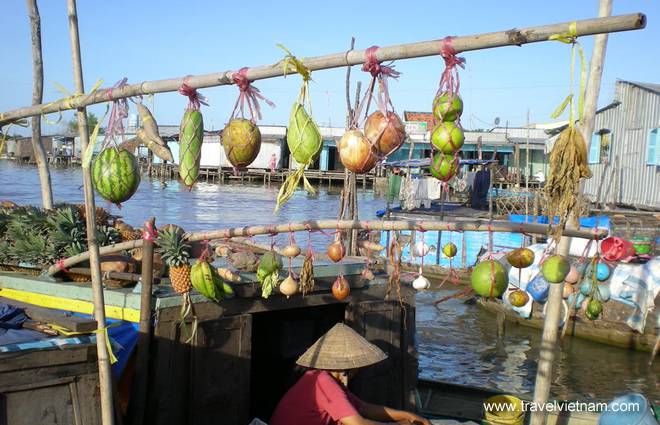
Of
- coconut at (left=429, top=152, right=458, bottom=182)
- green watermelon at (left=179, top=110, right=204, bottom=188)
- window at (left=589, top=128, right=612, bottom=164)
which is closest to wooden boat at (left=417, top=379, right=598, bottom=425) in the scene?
coconut at (left=429, top=152, right=458, bottom=182)

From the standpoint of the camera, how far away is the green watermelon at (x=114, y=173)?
3154 millimetres

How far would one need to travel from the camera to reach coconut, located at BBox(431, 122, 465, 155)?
2.69 meters

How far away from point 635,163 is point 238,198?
22.8m

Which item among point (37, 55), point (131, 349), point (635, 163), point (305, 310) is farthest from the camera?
point (635, 163)

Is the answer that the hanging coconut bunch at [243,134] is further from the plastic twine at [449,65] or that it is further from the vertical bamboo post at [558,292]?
the vertical bamboo post at [558,292]

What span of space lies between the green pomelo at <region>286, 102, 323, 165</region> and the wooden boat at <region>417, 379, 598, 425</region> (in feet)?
13.8

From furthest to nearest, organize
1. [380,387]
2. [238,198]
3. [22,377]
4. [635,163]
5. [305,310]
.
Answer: [238,198] < [635,163] < [305,310] < [380,387] < [22,377]

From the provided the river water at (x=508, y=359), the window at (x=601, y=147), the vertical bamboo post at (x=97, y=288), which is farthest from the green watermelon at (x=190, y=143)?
the window at (x=601, y=147)

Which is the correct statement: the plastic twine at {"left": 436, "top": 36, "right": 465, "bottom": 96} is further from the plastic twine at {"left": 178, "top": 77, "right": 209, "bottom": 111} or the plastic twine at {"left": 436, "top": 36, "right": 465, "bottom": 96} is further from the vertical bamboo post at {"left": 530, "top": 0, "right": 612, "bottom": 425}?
the vertical bamboo post at {"left": 530, "top": 0, "right": 612, "bottom": 425}

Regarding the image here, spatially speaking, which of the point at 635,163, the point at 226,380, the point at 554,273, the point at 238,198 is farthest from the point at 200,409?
the point at 238,198

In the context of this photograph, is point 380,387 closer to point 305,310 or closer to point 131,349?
point 305,310

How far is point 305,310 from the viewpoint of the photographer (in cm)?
635

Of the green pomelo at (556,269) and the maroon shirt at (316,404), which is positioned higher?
the green pomelo at (556,269)

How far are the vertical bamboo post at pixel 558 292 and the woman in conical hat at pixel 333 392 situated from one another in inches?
43.3
